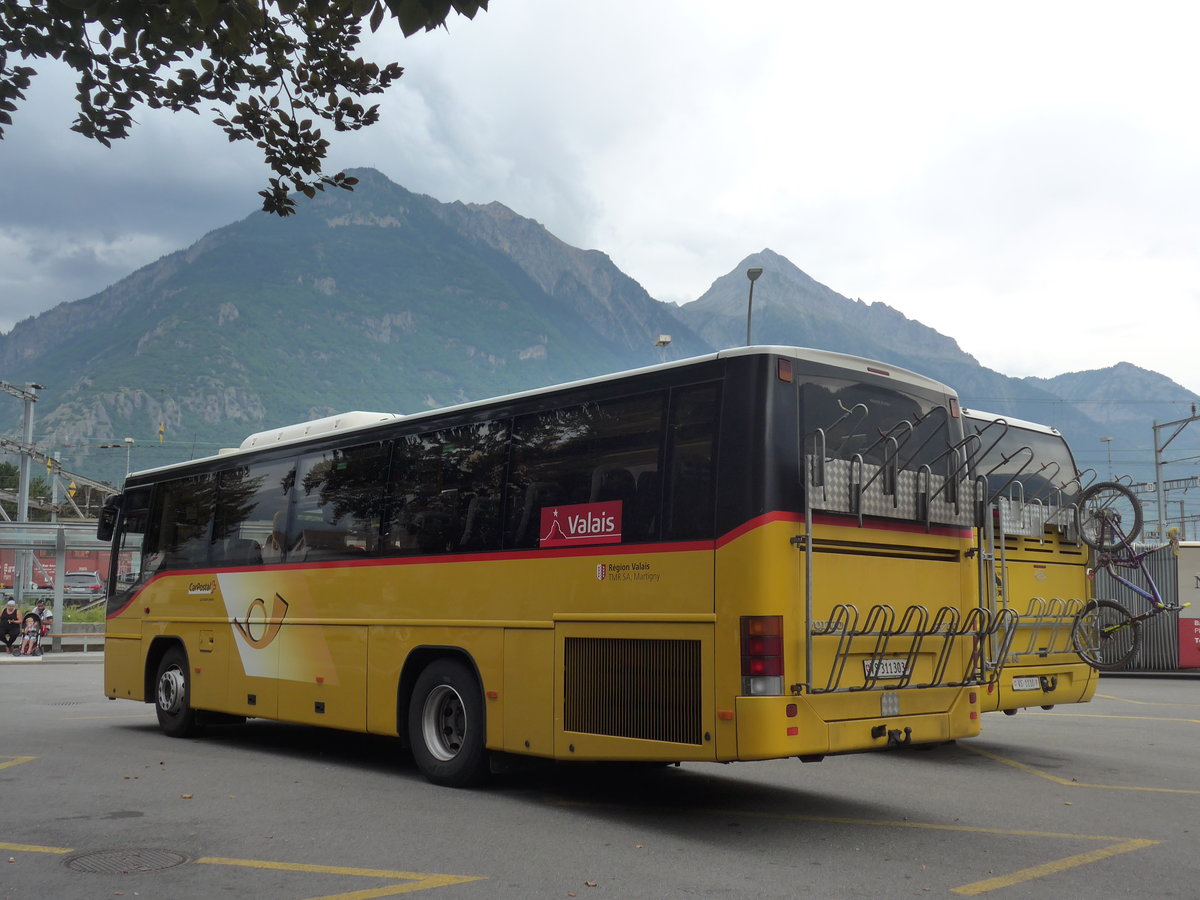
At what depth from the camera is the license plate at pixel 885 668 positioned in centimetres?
808

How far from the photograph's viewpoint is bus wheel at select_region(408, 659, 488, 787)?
937cm

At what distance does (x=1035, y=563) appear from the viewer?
1209 cm

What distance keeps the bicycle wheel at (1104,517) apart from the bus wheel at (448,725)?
22.4 feet

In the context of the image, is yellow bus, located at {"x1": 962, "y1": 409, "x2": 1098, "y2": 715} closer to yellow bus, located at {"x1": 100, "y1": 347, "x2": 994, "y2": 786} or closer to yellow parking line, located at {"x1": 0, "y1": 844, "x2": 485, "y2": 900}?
yellow bus, located at {"x1": 100, "y1": 347, "x2": 994, "y2": 786}

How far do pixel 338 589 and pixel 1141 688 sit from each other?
52.2ft

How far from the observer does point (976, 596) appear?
902 cm

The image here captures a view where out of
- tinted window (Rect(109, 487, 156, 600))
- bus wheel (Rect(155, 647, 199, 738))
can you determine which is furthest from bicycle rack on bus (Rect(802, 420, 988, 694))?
tinted window (Rect(109, 487, 156, 600))

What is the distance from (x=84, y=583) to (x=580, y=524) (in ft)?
200

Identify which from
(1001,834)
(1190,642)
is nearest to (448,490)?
(1001,834)

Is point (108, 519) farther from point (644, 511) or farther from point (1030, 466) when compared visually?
point (1030, 466)

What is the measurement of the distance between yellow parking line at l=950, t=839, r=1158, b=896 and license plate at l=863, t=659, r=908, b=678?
1641mm

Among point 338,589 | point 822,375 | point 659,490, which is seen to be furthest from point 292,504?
point 822,375

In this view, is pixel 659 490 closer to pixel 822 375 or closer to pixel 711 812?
pixel 822 375

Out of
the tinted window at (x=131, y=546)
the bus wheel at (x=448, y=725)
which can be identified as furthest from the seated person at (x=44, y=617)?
the bus wheel at (x=448, y=725)
